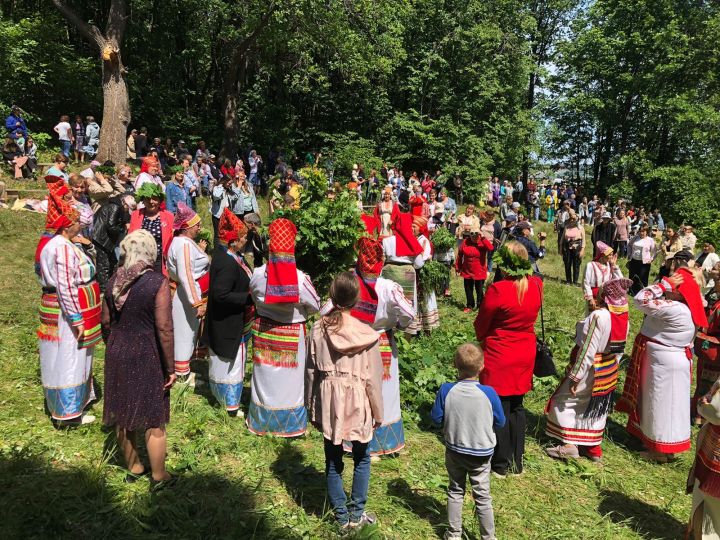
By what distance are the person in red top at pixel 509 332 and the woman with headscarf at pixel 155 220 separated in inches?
132

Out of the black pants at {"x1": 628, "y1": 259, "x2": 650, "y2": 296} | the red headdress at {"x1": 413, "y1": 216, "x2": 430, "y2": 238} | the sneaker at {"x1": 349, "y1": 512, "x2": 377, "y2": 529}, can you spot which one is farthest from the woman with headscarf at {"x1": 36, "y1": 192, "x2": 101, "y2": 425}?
the black pants at {"x1": 628, "y1": 259, "x2": 650, "y2": 296}

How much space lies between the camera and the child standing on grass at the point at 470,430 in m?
3.53

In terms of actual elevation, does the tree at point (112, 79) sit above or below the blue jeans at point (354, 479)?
above

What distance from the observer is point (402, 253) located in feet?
22.7

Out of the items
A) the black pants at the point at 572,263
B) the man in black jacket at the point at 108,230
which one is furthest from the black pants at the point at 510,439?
the black pants at the point at 572,263

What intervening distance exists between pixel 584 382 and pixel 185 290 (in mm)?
3976

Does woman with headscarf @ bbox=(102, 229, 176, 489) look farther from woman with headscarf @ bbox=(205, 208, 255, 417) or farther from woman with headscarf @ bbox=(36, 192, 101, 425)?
woman with headscarf @ bbox=(205, 208, 255, 417)

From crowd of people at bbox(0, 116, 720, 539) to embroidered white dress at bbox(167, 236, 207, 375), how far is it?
1 centimetres

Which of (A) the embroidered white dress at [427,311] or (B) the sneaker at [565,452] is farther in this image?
(A) the embroidered white dress at [427,311]

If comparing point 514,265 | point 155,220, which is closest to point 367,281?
point 514,265

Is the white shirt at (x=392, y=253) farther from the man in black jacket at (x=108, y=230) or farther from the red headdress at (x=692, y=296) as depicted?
the man in black jacket at (x=108, y=230)

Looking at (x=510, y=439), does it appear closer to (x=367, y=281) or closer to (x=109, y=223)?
(x=367, y=281)

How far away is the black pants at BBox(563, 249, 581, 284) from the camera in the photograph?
42.9ft

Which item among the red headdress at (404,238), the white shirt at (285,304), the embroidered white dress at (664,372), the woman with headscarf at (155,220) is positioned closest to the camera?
the white shirt at (285,304)
